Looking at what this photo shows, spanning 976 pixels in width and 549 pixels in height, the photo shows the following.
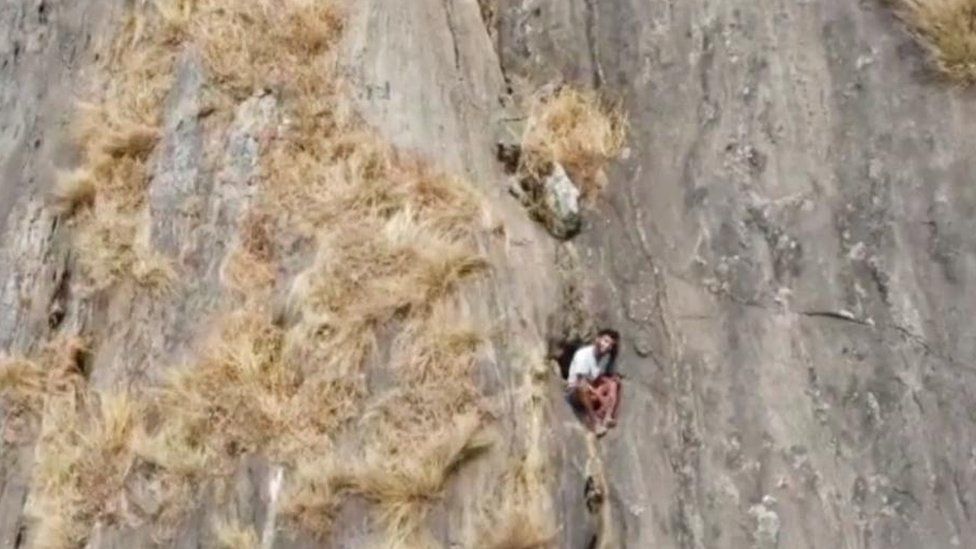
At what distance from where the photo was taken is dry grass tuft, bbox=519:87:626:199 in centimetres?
930

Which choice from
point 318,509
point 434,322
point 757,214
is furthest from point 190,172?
point 757,214

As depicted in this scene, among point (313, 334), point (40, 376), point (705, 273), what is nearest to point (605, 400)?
point (705, 273)

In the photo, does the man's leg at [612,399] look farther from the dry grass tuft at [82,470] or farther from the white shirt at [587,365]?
the dry grass tuft at [82,470]

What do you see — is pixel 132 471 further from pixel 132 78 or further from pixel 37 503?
pixel 132 78

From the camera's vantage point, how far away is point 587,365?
8438 millimetres

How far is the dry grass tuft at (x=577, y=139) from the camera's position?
9297mm

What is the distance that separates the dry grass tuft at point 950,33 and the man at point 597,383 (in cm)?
295

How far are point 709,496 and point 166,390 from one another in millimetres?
3915

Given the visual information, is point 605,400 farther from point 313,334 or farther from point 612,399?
point 313,334

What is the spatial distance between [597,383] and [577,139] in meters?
2.04

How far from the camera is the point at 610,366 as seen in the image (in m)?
8.53

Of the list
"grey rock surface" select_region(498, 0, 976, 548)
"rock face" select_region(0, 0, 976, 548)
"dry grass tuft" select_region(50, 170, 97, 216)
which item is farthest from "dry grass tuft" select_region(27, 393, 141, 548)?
"grey rock surface" select_region(498, 0, 976, 548)

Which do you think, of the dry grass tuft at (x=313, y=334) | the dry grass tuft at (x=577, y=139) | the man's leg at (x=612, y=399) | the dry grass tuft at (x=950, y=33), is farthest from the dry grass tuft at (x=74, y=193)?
the dry grass tuft at (x=950, y=33)

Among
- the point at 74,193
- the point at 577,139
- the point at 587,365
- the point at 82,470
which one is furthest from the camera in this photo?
the point at 74,193
